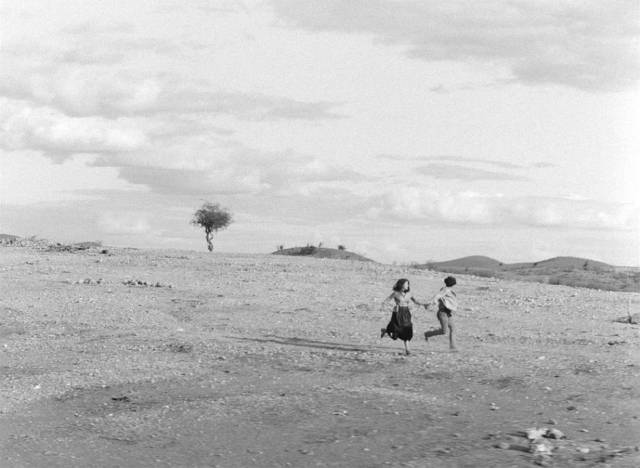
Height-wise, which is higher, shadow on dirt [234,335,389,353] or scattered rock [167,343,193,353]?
shadow on dirt [234,335,389,353]

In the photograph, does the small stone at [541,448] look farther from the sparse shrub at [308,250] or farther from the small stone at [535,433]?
the sparse shrub at [308,250]

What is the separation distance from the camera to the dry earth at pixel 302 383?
9.07 m

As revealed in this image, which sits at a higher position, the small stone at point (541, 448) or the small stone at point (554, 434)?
the small stone at point (554, 434)

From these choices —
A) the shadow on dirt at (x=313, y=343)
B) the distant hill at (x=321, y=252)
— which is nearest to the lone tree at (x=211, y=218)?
the distant hill at (x=321, y=252)

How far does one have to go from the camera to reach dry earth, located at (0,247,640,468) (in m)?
9.07

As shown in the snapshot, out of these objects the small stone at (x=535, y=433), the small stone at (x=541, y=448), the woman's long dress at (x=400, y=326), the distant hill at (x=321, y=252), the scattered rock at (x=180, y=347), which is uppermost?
the distant hill at (x=321, y=252)

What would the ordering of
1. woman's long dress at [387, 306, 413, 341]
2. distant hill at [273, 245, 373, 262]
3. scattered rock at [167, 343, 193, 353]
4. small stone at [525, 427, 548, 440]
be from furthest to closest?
distant hill at [273, 245, 373, 262] → scattered rock at [167, 343, 193, 353] → woman's long dress at [387, 306, 413, 341] → small stone at [525, 427, 548, 440]

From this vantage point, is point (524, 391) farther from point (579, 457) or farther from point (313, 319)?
point (313, 319)

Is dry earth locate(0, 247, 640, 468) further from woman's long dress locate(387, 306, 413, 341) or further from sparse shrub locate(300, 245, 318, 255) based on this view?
sparse shrub locate(300, 245, 318, 255)

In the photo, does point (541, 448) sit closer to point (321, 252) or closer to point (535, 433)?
point (535, 433)

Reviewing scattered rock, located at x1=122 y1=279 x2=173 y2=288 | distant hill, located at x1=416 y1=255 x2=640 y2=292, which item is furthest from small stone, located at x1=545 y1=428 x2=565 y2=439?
distant hill, located at x1=416 y1=255 x2=640 y2=292

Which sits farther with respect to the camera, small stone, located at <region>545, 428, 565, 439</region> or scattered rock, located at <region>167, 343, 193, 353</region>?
scattered rock, located at <region>167, 343, 193, 353</region>

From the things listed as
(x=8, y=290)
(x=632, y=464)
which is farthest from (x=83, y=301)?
(x=632, y=464)

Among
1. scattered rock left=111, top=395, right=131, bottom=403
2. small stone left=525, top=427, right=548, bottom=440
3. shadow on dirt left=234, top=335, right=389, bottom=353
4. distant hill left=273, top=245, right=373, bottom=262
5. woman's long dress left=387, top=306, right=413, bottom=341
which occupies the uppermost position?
distant hill left=273, top=245, right=373, bottom=262
